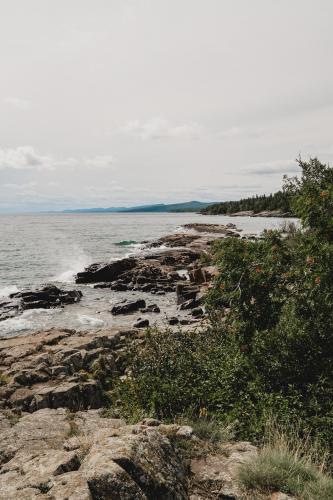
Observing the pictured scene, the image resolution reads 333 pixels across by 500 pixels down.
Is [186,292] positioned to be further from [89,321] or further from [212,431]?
[212,431]

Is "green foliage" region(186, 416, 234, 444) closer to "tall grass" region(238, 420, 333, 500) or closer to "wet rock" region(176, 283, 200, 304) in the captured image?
"tall grass" region(238, 420, 333, 500)

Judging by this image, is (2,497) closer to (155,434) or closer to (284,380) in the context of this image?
(155,434)

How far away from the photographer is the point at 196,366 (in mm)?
10547

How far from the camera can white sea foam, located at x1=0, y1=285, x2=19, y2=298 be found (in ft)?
119

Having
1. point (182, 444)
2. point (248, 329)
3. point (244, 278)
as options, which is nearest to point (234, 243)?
point (244, 278)

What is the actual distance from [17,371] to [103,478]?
11669mm

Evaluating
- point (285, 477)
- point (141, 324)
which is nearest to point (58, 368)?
point (141, 324)

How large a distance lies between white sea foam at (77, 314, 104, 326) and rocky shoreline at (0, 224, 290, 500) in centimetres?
396

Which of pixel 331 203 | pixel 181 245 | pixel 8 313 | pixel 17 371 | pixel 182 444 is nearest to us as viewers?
pixel 182 444

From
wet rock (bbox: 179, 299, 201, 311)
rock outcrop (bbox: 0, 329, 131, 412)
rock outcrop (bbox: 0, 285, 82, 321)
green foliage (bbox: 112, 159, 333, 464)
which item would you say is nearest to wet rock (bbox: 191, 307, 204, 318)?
wet rock (bbox: 179, 299, 201, 311)

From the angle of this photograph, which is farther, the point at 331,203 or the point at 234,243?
the point at 234,243

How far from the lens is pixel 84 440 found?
666 cm

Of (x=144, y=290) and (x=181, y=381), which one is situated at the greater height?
(x=181, y=381)

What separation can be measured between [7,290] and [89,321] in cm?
1493
